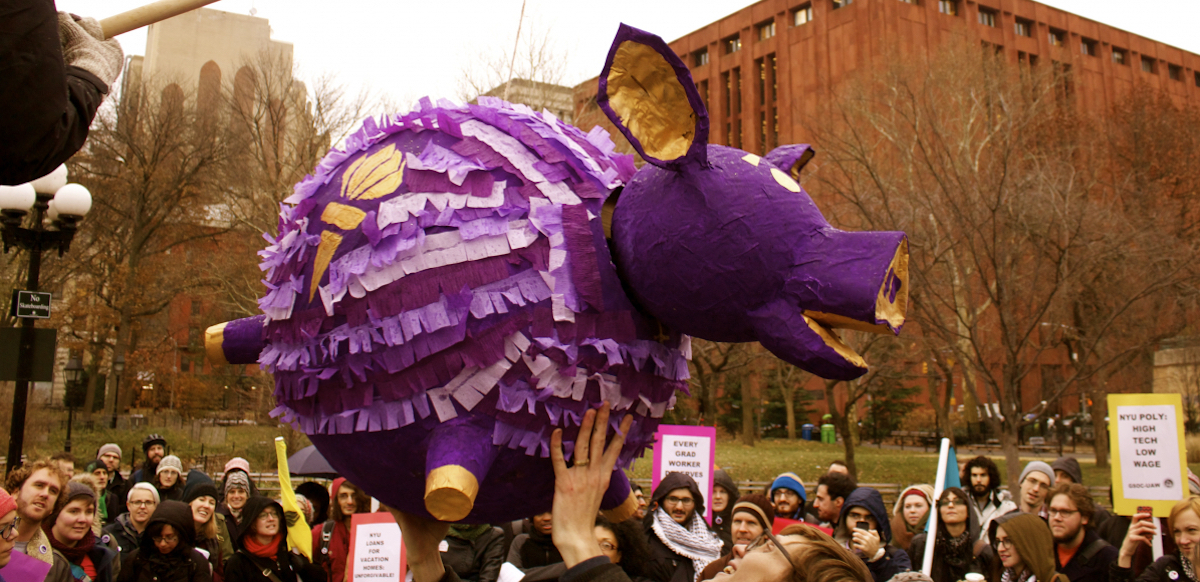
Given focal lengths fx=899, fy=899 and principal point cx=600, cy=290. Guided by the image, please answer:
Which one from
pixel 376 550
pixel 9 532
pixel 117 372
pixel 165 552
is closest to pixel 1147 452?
pixel 376 550

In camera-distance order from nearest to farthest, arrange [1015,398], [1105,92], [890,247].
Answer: [890,247] < [1015,398] < [1105,92]

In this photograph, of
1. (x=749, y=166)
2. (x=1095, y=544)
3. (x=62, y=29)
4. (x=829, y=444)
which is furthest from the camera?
(x=829, y=444)

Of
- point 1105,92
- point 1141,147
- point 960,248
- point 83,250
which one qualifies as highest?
point 1105,92

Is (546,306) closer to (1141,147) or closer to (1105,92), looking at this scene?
(1141,147)

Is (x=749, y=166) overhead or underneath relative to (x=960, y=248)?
underneath

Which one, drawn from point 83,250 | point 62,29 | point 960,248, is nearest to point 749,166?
point 62,29

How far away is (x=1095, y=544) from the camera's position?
4027 millimetres

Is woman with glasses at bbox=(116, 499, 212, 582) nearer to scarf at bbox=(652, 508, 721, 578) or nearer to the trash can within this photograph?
scarf at bbox=(652, 508, 721, 578)

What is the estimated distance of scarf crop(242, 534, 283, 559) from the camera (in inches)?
178

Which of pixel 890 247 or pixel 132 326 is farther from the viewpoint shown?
pixel 132 326

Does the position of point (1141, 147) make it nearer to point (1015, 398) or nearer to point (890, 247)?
point (1015, 398)

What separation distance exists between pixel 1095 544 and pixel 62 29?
14.2ft

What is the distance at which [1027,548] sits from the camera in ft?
12.4

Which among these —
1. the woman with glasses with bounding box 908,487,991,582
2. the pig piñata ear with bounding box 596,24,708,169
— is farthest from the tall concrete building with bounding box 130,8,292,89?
the pig piñata ear with bounding box 596,24,708,169
